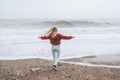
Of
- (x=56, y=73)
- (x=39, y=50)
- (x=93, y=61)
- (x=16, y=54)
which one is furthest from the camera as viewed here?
(x=39, y=50)

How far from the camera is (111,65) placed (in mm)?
10922

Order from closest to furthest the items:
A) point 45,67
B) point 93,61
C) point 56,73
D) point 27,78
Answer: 1. point 27,78
2. point 56,73
3. point 45,67
4. point 93,61

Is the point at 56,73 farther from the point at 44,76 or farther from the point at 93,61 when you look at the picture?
the point at 93,61

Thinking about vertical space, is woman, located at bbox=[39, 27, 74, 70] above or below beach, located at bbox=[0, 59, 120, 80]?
above

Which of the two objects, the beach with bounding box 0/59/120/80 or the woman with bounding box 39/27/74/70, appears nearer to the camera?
the beach with bounding box 0/59/120/80

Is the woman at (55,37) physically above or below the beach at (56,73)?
above

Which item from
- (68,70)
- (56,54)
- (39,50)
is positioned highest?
(56,54)

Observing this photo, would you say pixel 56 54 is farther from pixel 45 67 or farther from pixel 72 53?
pixel 72 53

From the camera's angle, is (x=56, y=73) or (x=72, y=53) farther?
(x=72, y=53)

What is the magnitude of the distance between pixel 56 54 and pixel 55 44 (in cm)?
41

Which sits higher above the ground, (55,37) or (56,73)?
(55,37)

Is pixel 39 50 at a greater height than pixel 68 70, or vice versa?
pixel 68 70

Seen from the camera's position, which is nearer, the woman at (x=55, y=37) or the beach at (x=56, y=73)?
the beach at (x=56, y=73)

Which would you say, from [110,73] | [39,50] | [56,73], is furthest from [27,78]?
[39,50]
